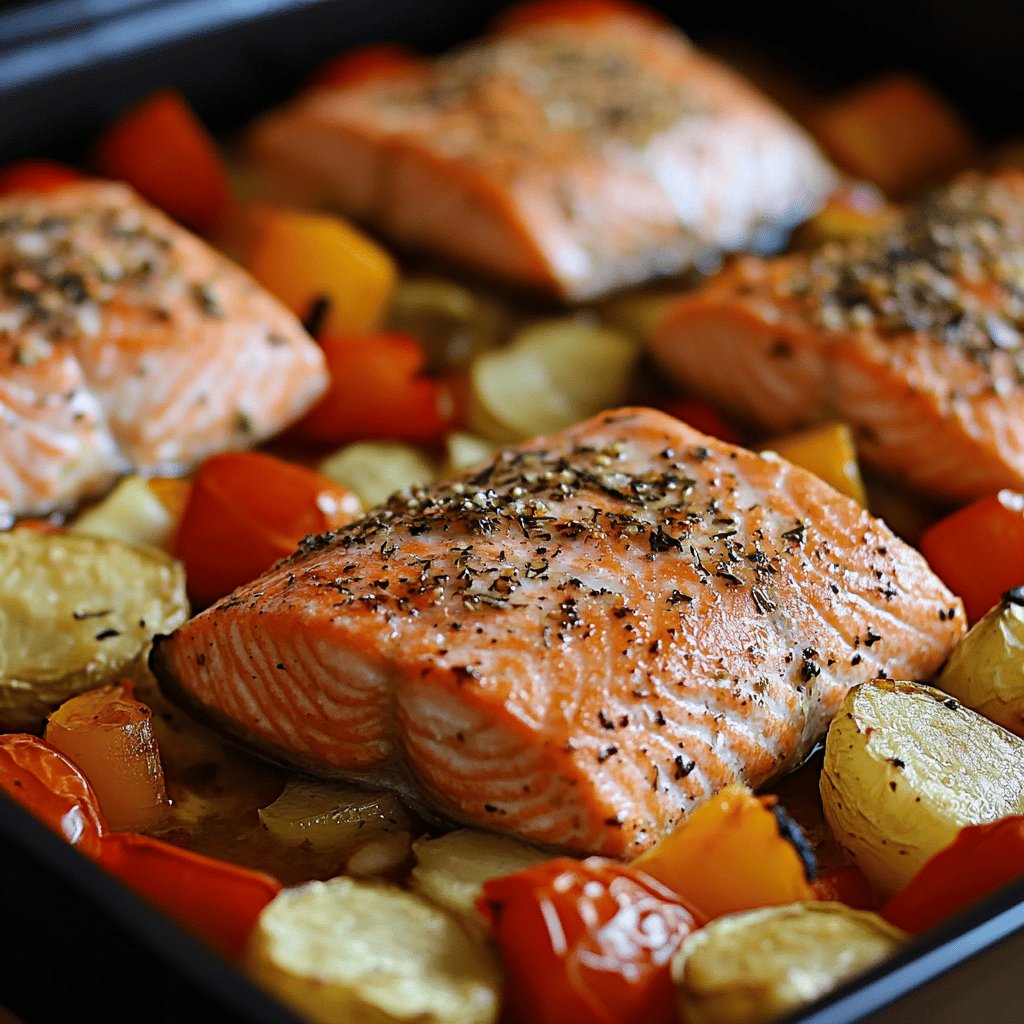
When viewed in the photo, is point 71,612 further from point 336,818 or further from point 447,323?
point 447,323

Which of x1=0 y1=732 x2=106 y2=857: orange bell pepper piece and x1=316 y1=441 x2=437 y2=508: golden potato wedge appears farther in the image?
x1=316 y1=441 x2=437 y2=508: golden potato wedge

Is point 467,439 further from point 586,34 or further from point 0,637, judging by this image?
point 586,34

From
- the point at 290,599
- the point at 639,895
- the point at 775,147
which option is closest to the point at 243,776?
the point at 290,599

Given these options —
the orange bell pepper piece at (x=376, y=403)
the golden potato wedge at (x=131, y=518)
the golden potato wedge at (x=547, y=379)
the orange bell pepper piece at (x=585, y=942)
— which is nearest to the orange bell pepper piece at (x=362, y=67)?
the golden potato wedge at (x=547, y=379)

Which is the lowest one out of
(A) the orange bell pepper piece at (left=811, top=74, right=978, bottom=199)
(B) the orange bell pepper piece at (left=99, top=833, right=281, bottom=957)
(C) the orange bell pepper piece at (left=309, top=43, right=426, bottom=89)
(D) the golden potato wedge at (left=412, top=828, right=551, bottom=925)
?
(D) the golden potato wedge at (left=412, top=828, right=551, bottom=925)

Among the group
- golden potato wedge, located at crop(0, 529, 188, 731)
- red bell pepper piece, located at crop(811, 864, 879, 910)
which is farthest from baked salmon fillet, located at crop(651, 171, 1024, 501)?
golden potato wedge, located at crop(0, 529, 188, 731)

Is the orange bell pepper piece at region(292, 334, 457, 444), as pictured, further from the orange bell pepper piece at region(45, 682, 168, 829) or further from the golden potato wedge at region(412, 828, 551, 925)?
the golden potato wedge at region(412, 828, 551, 925)

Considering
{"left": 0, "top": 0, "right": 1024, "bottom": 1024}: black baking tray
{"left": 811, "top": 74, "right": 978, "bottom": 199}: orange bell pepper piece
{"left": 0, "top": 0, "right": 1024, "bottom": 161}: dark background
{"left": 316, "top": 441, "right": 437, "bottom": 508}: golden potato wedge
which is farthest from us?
{"left": 811, "top": 74, "right": 978, "bottom": 199}: orange bell pepper piece
